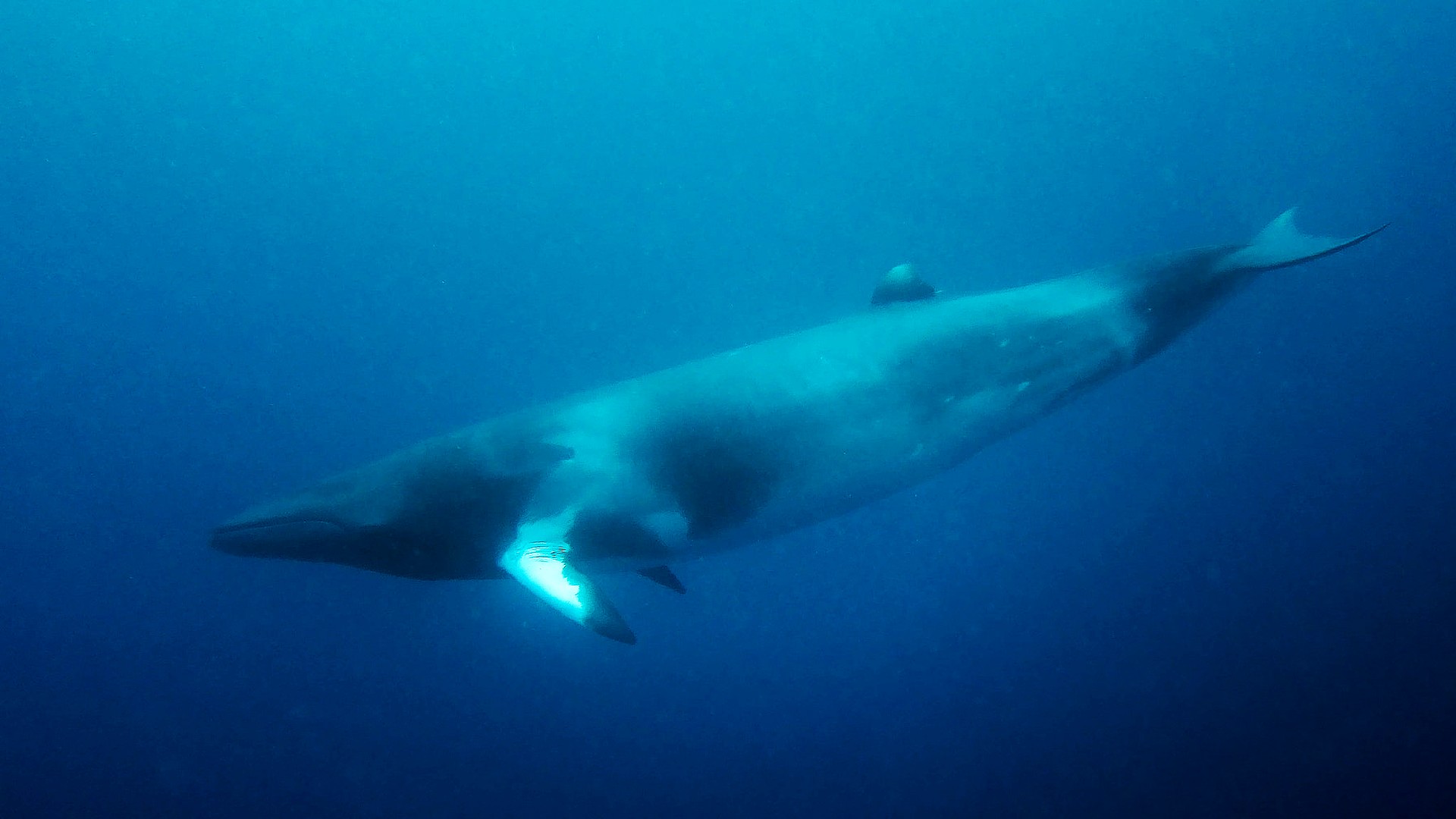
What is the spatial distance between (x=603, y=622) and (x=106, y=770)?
1561 cm

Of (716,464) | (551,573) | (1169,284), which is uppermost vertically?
(1169,284)

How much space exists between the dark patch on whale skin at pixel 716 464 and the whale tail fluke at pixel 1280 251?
4640 millimetres

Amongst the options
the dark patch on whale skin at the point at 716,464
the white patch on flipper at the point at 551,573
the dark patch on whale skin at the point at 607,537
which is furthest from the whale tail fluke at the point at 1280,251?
the white patch on flipper at the point at 551,573

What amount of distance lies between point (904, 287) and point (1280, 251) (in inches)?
138

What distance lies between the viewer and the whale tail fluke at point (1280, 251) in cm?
698

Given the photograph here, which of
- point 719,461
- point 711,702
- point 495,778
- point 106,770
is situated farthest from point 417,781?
point 719,461

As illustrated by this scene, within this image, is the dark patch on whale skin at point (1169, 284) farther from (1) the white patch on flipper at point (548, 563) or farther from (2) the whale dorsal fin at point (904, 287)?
(1) the white patch on flipper at point (548, 563)

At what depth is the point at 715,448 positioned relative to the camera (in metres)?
6.43

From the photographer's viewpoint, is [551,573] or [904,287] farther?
[904,287]

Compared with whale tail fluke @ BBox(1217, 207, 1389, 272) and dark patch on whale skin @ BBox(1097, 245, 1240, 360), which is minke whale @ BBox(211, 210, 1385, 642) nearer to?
whale tail fluke @ BBox(1217, 207, 1389, 272)

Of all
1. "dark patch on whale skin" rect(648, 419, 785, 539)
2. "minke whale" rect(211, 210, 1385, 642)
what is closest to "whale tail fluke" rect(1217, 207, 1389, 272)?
"minke whale" rect(211, 210, 1385, 642)

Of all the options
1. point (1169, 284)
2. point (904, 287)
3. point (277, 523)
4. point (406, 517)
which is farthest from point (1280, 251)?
point (277, 523)

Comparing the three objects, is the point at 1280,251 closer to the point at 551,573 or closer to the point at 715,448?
the point at 715,448

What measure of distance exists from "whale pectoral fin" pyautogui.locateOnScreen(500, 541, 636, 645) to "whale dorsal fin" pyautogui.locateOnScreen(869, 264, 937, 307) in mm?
3532
